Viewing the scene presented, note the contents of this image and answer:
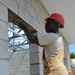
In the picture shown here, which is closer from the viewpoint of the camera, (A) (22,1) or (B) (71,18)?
(A) (22,1)

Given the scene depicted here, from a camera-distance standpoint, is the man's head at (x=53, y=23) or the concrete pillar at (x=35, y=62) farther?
the concrete pillar at (x=35, y=62)

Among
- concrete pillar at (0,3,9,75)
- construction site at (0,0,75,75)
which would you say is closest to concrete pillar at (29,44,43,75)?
construction site at (0,0,75,75)

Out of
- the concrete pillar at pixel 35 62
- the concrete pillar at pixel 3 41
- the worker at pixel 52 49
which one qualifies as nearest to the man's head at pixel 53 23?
the worker at pixel 52 49

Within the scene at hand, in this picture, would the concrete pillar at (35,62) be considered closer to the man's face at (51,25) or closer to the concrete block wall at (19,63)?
the man's face at (51,25)

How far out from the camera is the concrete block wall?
34.0 ft

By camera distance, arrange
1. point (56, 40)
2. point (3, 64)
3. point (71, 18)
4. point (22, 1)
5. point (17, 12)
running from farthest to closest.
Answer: point (71, 18)
point (22, 1)
point (17, 12)
point (3, 64)
point (56, 40)

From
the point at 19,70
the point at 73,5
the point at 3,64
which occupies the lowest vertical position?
the point at 19,70

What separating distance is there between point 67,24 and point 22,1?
372cm

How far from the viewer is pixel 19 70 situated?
10.8m

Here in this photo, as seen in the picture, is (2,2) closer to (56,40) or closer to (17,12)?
(17,12)

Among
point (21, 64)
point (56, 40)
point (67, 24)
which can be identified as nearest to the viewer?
point (56, 40)

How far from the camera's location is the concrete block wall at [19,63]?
408 inches

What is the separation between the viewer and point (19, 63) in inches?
434

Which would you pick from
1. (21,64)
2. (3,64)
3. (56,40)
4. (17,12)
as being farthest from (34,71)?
(21,64)
